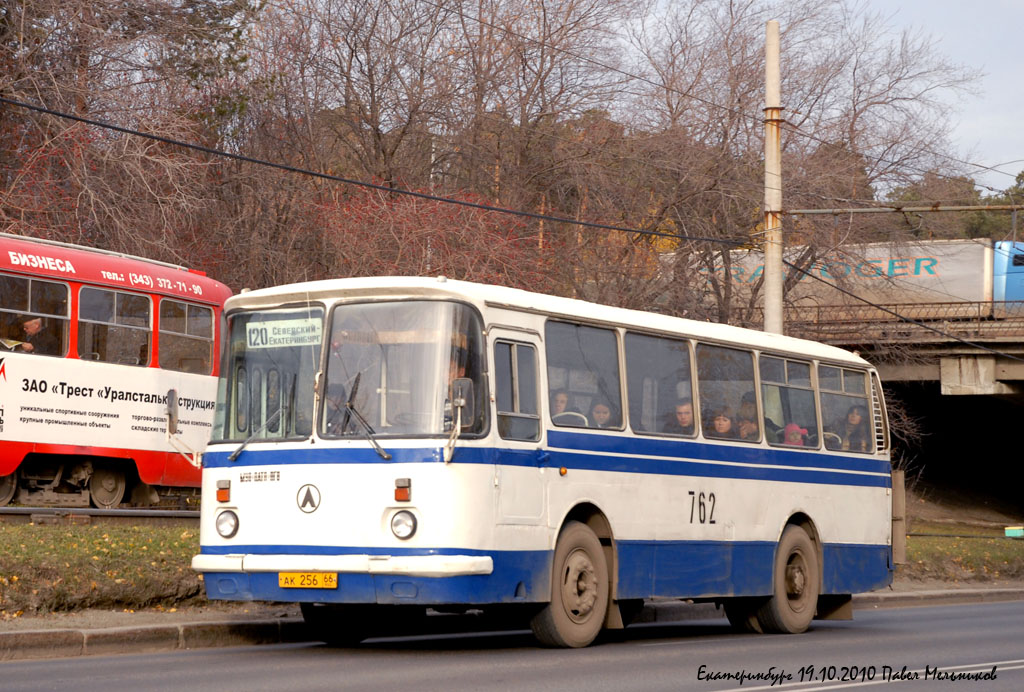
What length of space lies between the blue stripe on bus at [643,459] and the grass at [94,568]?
1.81 metres

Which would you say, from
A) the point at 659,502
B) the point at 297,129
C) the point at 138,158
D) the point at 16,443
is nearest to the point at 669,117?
the point at 297,129

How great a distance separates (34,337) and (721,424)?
9.82m

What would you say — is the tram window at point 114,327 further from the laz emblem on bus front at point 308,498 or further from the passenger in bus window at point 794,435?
the passenger in bus window at point 794,435

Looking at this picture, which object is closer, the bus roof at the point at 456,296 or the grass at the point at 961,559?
the bus roof at the point at 456,296

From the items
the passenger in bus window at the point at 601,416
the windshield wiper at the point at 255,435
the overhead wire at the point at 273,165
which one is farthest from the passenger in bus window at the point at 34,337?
the passenger in bus window at the point at 601,416

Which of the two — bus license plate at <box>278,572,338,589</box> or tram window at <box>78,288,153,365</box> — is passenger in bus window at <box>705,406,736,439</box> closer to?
bus license plate at <box>278,572,338,589</box>

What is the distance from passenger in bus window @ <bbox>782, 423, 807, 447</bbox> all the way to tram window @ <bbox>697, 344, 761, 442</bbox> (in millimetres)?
613

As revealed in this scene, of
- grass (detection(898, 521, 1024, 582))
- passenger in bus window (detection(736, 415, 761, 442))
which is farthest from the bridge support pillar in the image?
passenger in bus window (detection(736, 415, 761, 442))

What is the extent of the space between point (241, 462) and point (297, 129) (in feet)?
73.2

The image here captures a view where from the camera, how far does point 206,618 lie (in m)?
12.8

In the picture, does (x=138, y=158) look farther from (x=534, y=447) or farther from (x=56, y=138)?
(x=534, y=447)

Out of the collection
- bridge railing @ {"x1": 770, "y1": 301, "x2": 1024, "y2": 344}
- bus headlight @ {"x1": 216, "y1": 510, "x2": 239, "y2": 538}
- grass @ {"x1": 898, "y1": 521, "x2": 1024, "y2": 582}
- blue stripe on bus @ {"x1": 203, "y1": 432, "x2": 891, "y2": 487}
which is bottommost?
grass @ {"x1": 898, "y1": 521, "x2": 1024, "y2": 582}

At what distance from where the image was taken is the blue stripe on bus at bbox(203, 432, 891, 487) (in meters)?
11.0

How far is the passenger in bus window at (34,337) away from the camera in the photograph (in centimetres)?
1908
